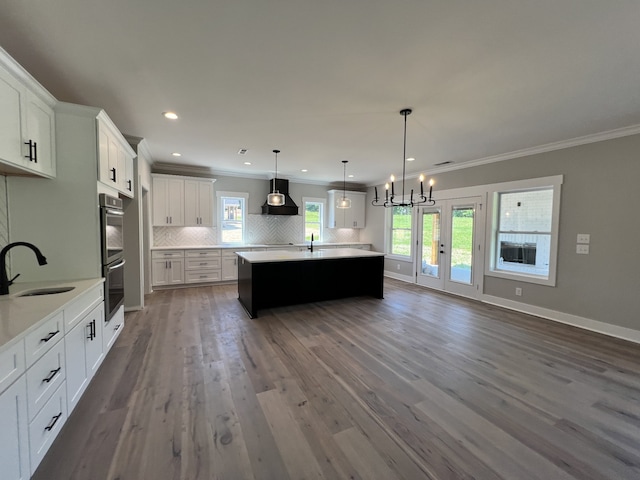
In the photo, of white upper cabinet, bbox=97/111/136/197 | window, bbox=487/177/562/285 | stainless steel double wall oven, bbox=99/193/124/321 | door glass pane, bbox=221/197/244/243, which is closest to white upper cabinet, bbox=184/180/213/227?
door glass pane, bbox=221/197/244/243

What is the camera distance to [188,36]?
5.92ft

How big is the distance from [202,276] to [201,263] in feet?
0.95

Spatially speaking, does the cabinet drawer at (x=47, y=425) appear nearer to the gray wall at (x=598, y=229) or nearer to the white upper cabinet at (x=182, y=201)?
the white upper cabinet at (x=182, y=201)

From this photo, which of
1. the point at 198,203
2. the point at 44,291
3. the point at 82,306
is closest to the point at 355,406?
the point at 82,306

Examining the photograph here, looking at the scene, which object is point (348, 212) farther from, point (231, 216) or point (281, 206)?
point (231, 216)

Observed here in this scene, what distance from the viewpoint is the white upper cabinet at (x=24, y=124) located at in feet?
5.68

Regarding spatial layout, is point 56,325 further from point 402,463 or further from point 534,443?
point 534,443

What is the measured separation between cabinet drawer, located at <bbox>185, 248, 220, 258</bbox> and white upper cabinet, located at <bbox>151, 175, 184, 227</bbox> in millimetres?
663

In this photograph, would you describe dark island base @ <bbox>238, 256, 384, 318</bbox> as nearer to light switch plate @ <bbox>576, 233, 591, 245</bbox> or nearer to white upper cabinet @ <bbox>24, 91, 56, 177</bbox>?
white upper cabinet @ <bbox>24, 91, 56, 177</bbox>

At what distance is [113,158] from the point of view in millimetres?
2867

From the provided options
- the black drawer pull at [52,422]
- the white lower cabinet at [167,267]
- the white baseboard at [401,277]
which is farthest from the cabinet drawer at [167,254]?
the white baseboard at [401,277]

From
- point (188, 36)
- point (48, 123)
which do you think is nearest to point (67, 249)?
point (48, 123)

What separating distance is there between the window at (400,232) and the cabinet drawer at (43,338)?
20.8 ft

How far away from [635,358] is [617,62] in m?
2.99
